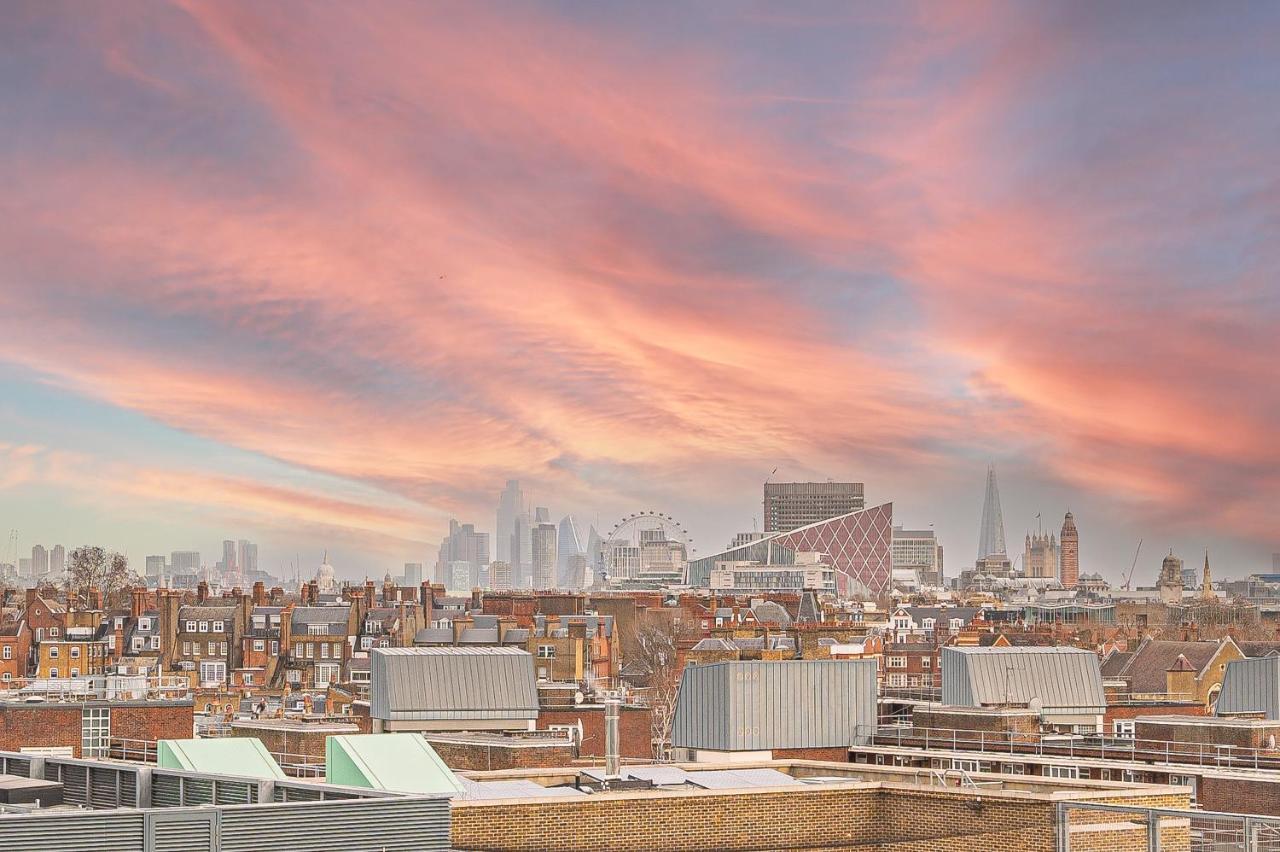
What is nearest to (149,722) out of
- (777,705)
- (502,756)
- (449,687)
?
(449,687)

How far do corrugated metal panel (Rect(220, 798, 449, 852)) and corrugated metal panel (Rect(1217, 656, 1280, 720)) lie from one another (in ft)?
117

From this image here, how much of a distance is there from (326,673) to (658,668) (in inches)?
840

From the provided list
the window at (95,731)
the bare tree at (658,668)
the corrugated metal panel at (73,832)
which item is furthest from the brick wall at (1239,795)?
the bare tree at (658,668)

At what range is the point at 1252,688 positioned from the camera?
164 feet

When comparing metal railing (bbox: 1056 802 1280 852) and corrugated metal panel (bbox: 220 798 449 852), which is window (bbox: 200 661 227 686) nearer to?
metal railing (bbox: 1056 802 1280 852)

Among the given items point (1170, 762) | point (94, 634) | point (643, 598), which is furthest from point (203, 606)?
point (1170, 762)

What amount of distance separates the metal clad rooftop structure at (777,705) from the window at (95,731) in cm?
1765

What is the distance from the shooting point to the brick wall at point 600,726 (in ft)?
171

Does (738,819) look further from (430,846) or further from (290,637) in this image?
(290,637)

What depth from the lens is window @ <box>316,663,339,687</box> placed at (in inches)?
4195

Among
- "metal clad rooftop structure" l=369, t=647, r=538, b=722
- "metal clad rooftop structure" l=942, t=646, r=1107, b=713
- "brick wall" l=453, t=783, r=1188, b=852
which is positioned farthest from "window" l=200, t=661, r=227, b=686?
"brick wall" l=453, t=783, r=1188, b=852

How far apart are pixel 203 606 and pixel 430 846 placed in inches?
4252

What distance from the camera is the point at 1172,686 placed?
262ft

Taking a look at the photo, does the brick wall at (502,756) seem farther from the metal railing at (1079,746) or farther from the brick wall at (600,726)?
the brick wall at (600,726)
